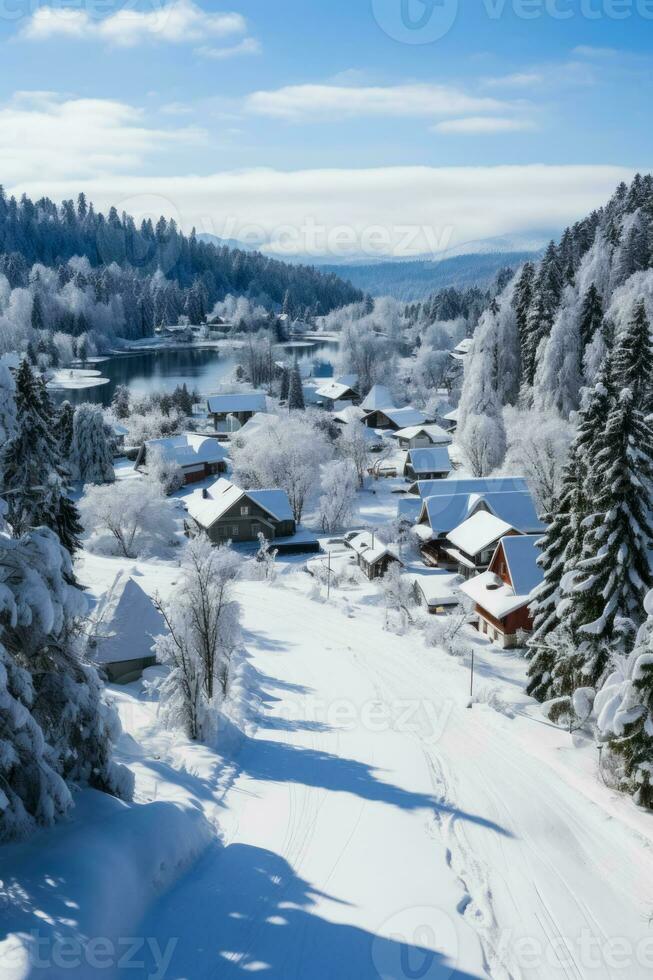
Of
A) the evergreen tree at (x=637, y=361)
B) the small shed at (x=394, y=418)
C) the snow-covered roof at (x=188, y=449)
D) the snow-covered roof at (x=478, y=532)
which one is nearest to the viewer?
the evergreen tree at (x=637, y=361)

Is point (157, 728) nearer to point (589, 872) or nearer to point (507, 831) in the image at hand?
point (507, 831)

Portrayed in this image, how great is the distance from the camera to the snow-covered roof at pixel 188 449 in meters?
57.8

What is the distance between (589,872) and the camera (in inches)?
531

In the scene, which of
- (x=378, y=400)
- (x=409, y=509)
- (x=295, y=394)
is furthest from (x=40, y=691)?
(x=378, y=400)

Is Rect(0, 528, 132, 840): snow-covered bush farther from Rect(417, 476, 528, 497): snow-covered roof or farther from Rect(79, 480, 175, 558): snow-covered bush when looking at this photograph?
Rect(417, 476, 528, 497): snow-covered roof

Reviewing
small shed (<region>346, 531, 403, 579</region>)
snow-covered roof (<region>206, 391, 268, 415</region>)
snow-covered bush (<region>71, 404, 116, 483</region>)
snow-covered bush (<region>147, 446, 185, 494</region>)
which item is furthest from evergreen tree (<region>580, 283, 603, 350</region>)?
snow-covered bush (<region>71, 404, 116, 483</region>)

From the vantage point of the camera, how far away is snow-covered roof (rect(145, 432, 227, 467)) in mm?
57844

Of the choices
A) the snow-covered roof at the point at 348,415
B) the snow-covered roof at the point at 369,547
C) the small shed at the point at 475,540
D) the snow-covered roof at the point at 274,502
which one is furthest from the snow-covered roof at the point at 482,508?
the snow-covered roof at the point at 348,415

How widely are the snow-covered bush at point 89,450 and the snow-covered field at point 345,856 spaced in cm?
3707

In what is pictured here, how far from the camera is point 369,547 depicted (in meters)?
40.1

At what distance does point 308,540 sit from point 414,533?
7.29 metres

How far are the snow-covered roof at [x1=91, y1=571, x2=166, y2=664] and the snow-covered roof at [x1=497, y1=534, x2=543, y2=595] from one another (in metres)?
15.3

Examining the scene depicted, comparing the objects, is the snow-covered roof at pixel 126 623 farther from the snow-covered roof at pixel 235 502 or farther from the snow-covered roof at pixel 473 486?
the snow-covered roof at pixel 473 486

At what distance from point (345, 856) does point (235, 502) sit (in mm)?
32678
